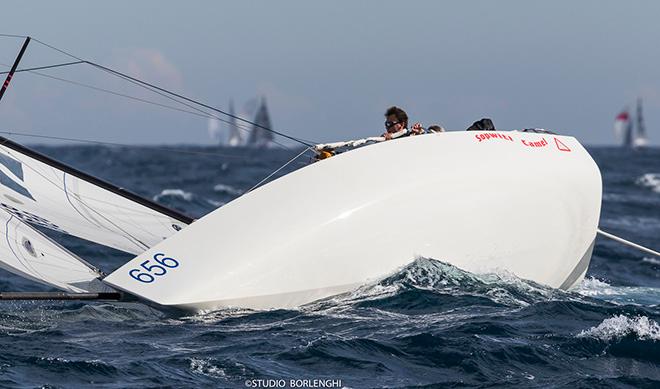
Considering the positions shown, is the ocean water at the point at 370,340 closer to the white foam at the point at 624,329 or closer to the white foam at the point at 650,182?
the white foam at the point at 624,329

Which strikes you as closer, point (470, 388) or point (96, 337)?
point (470, 388)

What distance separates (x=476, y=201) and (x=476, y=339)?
1.80 metres

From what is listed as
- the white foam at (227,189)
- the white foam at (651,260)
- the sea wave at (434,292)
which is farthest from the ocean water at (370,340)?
the white foam at (227,189)

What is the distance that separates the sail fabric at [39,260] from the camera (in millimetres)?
8656

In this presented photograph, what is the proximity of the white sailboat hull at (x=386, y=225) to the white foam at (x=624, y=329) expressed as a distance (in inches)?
58.4

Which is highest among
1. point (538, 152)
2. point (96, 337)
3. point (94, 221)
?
point (538, 152)

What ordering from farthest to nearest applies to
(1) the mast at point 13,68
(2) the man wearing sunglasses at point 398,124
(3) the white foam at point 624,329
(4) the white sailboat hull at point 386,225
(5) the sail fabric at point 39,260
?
1. (2) the man wearing sunglasses at point 398,124
2. (1) the mast at point 13,68
3. (5) the sail fabric at point 39,260
4. (4) the white sailboat hull at point 386,225
5. (3) the white foam at point 624,329

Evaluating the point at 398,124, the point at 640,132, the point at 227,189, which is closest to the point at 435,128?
the point at 398,124

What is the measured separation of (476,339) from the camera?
7.66 meters

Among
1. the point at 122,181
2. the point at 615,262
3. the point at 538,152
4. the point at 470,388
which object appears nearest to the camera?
the point at 470,388

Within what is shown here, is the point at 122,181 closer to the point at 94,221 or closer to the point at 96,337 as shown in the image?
the point at 94,221

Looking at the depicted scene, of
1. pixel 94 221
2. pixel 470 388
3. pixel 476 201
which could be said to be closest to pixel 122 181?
pixel 94 221

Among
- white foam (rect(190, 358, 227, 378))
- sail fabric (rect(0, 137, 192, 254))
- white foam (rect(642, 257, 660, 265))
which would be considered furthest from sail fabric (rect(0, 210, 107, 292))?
white foam (rect(642, 257, 660, 265))

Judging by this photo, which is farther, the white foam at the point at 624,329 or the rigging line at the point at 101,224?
the rigging line at the point at 101,224
